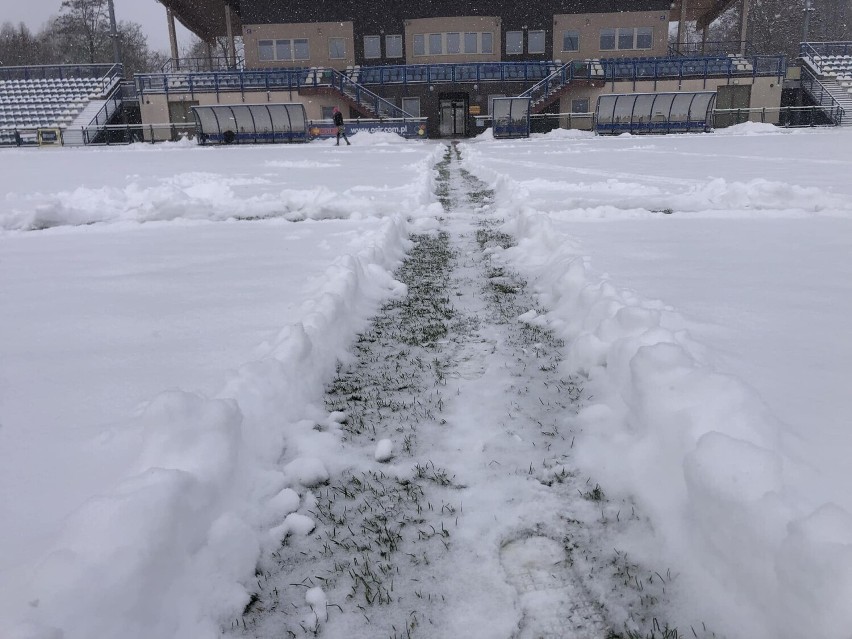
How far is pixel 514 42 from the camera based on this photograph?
39969 millimetres

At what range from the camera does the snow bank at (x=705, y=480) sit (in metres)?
1.72

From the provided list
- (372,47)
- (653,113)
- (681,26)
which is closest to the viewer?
(653,113)

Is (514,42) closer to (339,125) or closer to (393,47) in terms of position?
(393,47)

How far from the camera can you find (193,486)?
2.25 meters

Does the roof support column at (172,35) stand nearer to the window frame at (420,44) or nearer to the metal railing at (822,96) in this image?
the window frame at (420,44)

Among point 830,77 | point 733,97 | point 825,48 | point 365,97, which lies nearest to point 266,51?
point 365,97

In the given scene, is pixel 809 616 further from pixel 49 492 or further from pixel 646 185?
pixel 646 185

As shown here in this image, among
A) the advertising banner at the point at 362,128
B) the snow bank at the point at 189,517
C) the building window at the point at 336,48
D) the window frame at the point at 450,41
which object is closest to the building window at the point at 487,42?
the window frame at the point at 450,41

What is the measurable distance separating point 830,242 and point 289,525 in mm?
5907

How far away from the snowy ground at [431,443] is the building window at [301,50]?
1483 inches

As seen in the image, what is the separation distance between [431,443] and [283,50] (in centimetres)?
4231

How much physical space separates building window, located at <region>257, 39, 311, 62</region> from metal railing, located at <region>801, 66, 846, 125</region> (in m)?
29.6

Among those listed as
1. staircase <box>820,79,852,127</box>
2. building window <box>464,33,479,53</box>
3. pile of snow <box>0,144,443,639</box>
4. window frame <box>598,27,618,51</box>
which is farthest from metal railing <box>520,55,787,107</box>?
pile of snow <box>0,144,443,639</box>

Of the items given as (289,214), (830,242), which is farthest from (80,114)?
(830,242)
